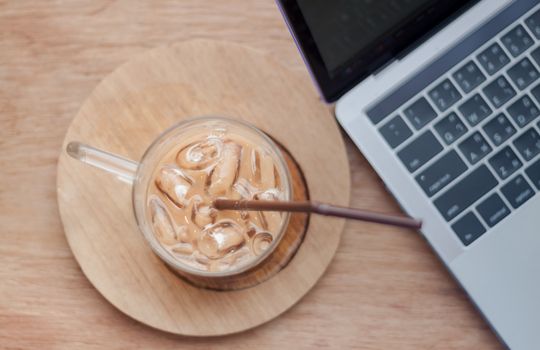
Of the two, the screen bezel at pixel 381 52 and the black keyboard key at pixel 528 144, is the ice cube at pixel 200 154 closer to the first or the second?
the screen bezel at pixel 381 52

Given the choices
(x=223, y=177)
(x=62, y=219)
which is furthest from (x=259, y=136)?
(x=62, y=219)

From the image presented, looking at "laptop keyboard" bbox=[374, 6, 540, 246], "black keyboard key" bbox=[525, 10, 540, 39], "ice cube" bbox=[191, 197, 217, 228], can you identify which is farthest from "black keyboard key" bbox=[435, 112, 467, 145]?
"ice cube" bbox=[191, 197, 217, 228]

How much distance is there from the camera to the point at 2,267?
688 mm

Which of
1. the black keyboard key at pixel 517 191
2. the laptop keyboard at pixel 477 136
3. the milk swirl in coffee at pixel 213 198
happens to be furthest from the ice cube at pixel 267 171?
Answer: the black keyboard key at pixel 517 191

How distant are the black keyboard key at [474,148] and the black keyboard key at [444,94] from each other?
35mm

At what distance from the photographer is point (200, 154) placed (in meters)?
0.67

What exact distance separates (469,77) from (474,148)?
0.06 metres

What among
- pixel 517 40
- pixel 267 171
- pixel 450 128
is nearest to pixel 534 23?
pixel 517 40

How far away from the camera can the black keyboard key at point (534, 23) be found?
0.68m

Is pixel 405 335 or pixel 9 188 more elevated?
pixel 9 188

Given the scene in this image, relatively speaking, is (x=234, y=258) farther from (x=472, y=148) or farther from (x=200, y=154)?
(x=472, y=148)

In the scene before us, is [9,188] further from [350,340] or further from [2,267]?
[350,340]

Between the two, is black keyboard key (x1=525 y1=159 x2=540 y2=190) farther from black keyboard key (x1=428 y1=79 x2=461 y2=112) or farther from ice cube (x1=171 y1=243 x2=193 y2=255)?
ice cube (x1=171 y1=243 x2=193 y2=255)

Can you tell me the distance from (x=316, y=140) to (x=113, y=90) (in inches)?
7.4
